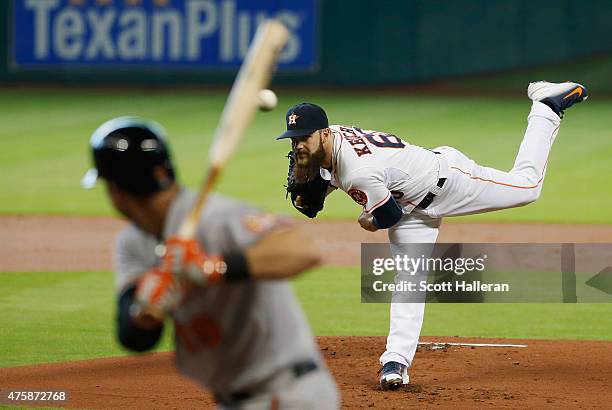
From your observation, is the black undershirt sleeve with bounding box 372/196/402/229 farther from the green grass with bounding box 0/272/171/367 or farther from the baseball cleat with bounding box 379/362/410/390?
the green grass with bounding box 0/272/171/367

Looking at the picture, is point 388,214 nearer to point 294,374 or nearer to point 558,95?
point 558,95

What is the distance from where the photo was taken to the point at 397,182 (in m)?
6.65

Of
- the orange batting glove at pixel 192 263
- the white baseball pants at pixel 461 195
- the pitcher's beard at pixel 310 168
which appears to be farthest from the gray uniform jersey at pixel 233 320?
the white baseball pants at pixel 461 195

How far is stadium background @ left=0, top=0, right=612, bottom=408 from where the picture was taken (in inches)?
561

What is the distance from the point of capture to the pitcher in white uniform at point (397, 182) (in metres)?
6.45

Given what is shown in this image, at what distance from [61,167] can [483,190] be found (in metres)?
10.9

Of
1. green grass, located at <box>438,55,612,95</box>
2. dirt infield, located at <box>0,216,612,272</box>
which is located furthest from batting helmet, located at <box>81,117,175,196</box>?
green grass, located at <box>438,55,612,95</box>

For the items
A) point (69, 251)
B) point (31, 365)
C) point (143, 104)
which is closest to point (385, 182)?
point (31, 365)

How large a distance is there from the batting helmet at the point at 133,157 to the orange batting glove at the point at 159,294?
0.97 ft

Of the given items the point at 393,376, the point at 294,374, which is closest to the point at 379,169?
the point at 393,376

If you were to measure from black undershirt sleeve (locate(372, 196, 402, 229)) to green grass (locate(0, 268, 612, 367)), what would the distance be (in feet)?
7.19

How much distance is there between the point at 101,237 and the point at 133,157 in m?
9.66

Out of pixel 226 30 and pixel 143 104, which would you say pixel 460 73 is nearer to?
pixel 226 30

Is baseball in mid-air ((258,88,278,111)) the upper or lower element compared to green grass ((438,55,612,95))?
upper
